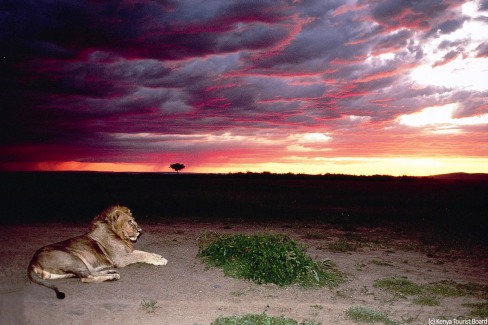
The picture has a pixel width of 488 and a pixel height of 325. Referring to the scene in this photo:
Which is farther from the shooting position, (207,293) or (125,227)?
(125,227)

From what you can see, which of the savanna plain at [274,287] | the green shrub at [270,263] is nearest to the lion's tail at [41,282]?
the savanna plain at [274,287]

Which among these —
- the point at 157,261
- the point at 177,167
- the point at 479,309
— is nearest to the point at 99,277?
the point at 157,261

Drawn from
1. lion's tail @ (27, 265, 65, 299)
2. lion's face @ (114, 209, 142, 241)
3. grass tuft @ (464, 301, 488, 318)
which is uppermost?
lion's face @ (114, 209, 142, 241)

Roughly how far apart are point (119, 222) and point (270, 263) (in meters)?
3.72

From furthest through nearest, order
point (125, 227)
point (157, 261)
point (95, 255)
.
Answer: point (157, 261)
point (125, 227)
point (95, 255)

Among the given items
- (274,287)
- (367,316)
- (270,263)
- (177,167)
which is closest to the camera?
(367,316)

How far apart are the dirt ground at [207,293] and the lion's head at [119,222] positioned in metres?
0.86

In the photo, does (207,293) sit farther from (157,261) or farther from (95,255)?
(95,255)

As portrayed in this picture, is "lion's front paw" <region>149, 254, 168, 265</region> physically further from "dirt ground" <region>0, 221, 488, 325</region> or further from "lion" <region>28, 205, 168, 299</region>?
"dirt ground" <region>0, 221, 488, 325</region>

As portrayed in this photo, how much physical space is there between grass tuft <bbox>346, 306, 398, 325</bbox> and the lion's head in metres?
5.20

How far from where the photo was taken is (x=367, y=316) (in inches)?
242

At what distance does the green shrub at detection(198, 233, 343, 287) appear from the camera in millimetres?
7932

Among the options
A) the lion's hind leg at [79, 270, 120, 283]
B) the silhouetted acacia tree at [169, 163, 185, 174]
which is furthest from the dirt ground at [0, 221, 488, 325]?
the silhouetted acacia tree at [169, 163, 185, 174]

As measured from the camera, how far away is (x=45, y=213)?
18.7 metres
